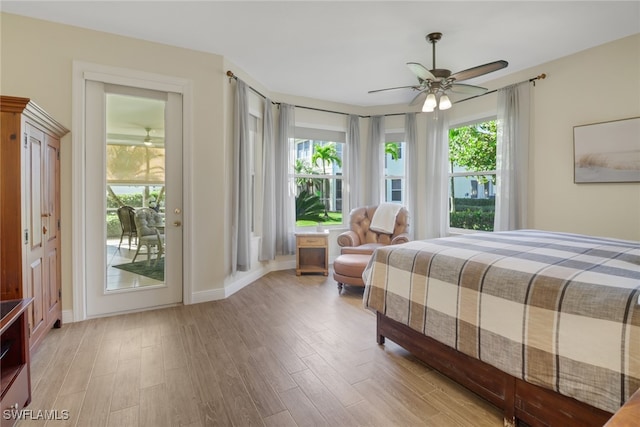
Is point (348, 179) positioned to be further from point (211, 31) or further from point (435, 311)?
point (435, 311)

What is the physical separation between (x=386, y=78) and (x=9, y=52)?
3.81 m

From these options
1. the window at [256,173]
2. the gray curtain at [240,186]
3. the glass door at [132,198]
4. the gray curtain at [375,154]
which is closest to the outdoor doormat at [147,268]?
the glass door at [132,198]

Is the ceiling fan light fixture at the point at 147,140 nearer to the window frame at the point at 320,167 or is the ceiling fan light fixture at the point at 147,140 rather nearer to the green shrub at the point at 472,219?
the window frame at the point at 320,167

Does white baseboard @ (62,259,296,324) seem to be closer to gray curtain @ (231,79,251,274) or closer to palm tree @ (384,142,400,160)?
gray curtain @ (231,79,251,274)

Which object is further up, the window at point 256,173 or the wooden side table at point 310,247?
the window at point 256,173

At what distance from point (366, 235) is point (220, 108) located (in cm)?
→ 264

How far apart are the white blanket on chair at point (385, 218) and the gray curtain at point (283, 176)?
4.25 feet

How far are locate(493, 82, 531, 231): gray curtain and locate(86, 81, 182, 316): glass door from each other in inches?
151

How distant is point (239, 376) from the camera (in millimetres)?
1937

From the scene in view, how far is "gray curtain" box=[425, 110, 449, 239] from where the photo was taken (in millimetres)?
4555

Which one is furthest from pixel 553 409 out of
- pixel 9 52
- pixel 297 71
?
pixel 9 52

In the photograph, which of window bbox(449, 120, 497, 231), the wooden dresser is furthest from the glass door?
window bbox(449, 120, 497, 231)

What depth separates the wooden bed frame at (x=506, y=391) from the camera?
49.4 inches

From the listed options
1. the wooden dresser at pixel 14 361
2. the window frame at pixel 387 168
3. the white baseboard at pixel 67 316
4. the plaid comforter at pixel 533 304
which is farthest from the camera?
the window frame at pixel 387 168
